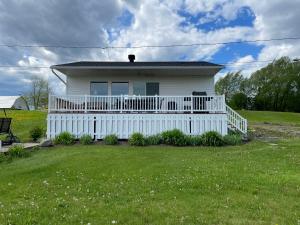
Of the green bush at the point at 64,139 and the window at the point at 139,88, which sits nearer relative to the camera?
the green bush at the point at 64,139

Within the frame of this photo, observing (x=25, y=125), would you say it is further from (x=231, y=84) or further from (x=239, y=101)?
(x=231, y=84)

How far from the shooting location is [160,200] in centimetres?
484

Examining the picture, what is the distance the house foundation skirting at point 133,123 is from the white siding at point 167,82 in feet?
10.6

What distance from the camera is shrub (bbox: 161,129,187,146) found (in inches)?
488

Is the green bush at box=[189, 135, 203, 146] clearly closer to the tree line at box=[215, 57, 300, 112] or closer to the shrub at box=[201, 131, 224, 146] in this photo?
the shrub at box=[201, 131, 224, 146]

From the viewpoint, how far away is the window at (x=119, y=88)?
55.1 ft

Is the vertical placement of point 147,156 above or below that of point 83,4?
below

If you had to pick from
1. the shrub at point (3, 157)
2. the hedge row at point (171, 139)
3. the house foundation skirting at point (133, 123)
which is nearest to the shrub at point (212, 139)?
the hedge row at point (171, 139)

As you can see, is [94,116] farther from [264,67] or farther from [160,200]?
[264,67]

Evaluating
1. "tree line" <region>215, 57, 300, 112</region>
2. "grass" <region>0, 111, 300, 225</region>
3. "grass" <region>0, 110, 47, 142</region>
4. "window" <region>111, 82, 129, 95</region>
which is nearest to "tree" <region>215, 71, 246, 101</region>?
"tree line" <region>215, 57, 300, 112</region>

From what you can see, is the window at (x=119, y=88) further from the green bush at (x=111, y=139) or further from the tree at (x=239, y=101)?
the tree at (x=239, y=101)

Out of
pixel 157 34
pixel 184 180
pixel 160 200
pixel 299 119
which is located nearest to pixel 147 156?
pixel 184 180

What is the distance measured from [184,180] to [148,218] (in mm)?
2192

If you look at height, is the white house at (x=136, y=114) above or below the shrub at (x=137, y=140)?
above
